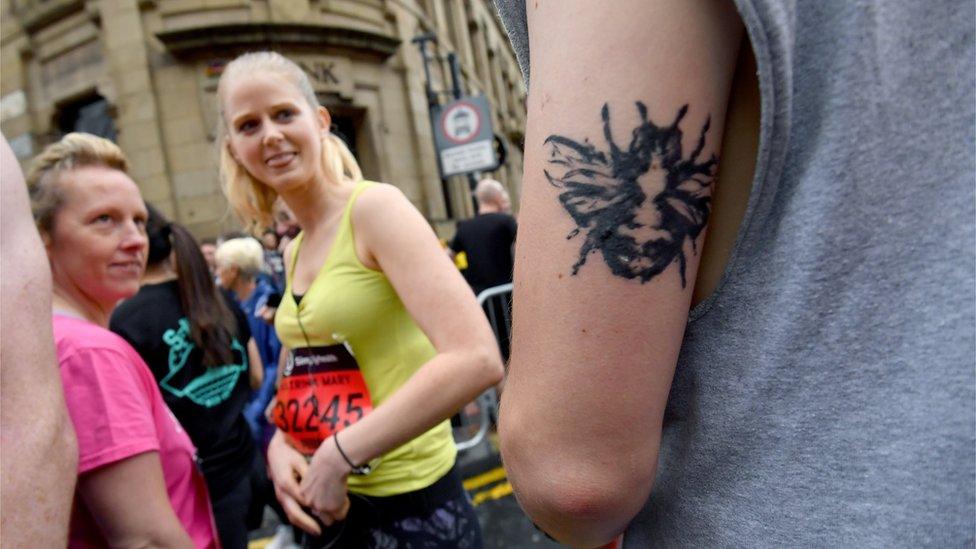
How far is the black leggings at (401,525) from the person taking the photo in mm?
1477

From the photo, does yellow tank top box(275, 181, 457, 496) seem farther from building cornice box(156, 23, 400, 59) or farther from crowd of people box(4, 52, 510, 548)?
building cornice box(156, 23, 400, 59)

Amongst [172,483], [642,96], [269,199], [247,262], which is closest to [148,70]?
[247,262]

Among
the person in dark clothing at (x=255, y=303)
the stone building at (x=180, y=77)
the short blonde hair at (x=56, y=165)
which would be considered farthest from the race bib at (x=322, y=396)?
the stone building at (x=180, y=77)

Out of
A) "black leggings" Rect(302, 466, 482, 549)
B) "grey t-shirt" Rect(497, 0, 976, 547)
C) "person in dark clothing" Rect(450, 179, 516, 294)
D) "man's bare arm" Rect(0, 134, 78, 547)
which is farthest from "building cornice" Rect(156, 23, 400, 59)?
"grey t-shirt" Rect(497, 0, 976, 547)

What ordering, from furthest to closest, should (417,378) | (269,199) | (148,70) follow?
(148,70) → (269,199) → (417,378)

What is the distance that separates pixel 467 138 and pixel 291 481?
9.00 meters

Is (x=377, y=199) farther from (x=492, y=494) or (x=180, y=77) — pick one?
(x=180, y=77)

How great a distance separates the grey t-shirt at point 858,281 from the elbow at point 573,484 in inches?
5.4

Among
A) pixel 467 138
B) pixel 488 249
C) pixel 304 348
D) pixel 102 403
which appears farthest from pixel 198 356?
pixel 467 138

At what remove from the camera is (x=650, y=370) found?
24.2 inches

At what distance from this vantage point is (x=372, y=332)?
4.92 ft

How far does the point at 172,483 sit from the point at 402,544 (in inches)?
24.6

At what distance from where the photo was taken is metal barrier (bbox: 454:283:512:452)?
438 centimetres

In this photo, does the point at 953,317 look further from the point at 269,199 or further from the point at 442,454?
the point at 269,199
